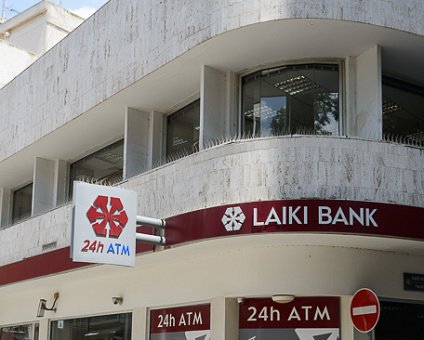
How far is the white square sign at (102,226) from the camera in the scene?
10211 mm

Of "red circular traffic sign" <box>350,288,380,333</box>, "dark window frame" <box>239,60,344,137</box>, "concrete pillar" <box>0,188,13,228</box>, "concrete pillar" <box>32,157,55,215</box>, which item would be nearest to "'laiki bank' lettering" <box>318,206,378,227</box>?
"red circular traffic sign" <box>350,288,380,333</box>

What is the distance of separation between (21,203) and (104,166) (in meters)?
4.78

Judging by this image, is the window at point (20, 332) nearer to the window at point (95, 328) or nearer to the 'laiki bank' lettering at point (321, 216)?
the window at point (95, 328)

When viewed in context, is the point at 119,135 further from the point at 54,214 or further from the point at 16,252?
the point at 16,252

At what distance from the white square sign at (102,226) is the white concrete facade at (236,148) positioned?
132 cm

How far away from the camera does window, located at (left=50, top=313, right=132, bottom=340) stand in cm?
1473

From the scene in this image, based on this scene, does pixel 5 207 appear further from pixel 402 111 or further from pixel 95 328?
pixel 402 111

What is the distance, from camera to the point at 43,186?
1861 centimetres

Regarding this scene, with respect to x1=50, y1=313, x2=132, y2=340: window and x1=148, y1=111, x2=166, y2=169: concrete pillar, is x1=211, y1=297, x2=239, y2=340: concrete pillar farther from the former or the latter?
x1=148, y1=111, x2=166, y2=169: concrete pillar

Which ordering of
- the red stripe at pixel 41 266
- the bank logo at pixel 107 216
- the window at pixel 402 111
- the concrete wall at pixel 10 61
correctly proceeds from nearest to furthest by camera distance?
the bank logo at pixel 107 216 < the window at pixel 402 111 < the red stripe at pixel 41 266 < the concrete wall at pixel 10 61

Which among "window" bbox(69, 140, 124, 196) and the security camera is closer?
the security camera

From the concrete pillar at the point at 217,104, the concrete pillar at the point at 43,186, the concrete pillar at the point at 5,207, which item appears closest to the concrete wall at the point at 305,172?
the concrete pillar at the point at 217,104

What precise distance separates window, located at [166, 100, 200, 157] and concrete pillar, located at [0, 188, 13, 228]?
7679mm

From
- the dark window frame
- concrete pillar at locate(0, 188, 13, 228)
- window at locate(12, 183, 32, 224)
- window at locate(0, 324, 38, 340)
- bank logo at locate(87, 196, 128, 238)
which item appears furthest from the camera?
concrete pillar at locate(0, 188, 13, 228)
